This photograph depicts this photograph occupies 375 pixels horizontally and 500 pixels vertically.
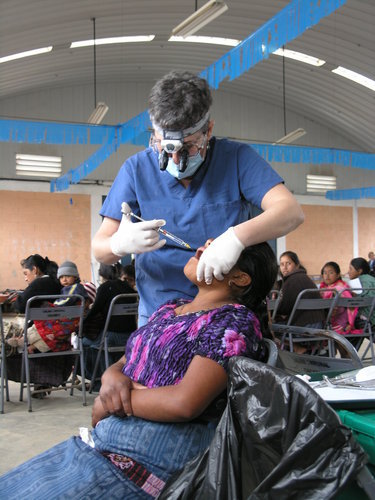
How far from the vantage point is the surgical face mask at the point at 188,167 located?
1555 millimetres

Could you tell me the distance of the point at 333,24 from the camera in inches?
393

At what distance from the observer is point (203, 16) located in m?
6.00

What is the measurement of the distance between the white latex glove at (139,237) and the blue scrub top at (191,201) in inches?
3.6

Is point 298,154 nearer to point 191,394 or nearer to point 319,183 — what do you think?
point 319,183

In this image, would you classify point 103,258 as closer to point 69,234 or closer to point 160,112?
point 160,112

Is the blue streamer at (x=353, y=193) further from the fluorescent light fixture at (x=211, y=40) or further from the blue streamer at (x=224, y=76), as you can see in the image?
the fluorescent light fixture at (x=211, y=40)

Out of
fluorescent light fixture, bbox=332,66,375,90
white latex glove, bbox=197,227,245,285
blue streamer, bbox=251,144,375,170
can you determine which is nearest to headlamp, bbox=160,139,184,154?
white latex glove, bbox=197,227,245,285

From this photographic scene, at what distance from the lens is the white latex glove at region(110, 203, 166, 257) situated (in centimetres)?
147

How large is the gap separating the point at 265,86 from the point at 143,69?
3039 millimetres

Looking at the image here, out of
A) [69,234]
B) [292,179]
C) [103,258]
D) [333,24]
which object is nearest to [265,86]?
[292,179]

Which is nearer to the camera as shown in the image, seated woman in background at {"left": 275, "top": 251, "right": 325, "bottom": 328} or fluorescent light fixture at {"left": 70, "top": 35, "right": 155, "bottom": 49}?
seated woman in background at {"left": 275, "top": 251, "right": 325, "bottom": 328}

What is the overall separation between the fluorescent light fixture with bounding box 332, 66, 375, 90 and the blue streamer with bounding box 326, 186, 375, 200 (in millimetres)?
2166

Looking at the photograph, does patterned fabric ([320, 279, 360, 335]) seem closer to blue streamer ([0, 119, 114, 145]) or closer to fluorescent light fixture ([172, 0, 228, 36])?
fluorescent light fixture ([172, 0, 228, 36])

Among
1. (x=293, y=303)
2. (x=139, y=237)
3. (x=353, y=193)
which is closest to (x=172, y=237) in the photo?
(x=139, y=237)
